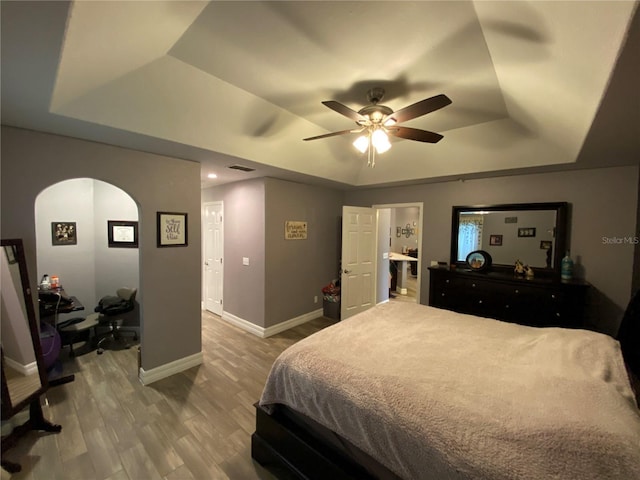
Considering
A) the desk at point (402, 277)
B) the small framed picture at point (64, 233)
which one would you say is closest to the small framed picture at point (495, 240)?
the desk at point (402, 277)

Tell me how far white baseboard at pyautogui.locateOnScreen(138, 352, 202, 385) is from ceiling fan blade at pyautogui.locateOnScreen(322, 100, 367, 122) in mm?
3028

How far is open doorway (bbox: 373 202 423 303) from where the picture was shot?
258 inches

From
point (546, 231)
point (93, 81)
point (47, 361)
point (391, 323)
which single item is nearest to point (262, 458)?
point (391, 323)

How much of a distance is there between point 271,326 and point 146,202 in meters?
2.37

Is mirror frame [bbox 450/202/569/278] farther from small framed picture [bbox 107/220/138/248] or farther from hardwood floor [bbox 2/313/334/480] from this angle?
small framed picture [bbox 107/220/138/248]

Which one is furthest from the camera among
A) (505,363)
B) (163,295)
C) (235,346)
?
(235,346)

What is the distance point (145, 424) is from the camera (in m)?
2.14

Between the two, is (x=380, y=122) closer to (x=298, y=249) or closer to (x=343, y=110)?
(x=343, y=110)

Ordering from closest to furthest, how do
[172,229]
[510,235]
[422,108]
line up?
[422,108]
[172,229]
[510,235]

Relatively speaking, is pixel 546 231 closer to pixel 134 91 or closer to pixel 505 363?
pixel 505 363

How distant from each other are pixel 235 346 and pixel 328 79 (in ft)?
10.9

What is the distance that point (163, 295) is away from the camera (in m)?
2.80

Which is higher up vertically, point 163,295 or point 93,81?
point 93,81

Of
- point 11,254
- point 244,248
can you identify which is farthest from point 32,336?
point 244,248
